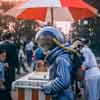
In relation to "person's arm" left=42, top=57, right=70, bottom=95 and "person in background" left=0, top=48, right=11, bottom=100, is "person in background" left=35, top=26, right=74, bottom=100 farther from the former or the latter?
"person in background" left=0, top=48, right=11, bottom=100

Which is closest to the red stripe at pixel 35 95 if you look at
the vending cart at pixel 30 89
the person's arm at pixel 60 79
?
the vending cart at pixel 30 89

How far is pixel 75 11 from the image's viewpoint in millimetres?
8844

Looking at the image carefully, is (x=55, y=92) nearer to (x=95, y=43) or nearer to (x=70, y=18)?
(x=70, y=18)

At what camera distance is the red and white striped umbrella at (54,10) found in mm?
7770

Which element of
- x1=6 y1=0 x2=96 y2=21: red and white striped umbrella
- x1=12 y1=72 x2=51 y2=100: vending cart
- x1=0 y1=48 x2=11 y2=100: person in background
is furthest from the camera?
x1=6 y1=0 x2=96 y2=21: red and white striped umbrella

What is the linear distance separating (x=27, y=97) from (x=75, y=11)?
316 cm

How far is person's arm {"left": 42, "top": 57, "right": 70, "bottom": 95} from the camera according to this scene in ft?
14.0

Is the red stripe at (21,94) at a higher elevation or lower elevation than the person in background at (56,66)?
lower

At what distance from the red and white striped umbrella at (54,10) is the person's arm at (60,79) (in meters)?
3.41

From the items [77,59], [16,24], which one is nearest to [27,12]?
[77,59]

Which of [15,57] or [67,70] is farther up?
[67,70]

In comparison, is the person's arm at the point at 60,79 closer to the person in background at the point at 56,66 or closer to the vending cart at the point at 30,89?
the person in background at the point at 56,66

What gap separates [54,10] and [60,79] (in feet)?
17.1

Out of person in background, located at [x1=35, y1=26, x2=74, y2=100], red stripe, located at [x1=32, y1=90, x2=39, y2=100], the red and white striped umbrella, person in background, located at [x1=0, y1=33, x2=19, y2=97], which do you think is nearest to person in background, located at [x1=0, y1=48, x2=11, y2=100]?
person in background, located at [x1=0, y1=33, x2=19, y2=97]
